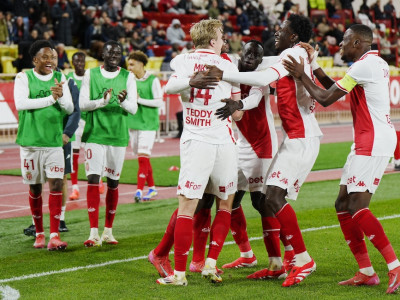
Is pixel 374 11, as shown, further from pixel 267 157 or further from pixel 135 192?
pixel 267 157

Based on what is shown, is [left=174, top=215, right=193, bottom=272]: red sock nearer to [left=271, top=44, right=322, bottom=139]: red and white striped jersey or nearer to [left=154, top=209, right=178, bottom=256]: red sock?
[left=154, top=209, right=178, bottom=256]: red sock

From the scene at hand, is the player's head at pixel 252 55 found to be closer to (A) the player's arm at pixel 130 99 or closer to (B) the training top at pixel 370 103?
(B) the training top at pixel 370 103

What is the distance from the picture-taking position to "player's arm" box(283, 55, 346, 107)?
21.2 feet

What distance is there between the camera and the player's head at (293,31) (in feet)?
22.8

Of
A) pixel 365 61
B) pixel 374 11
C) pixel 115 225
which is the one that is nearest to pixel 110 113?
pixel 115 225

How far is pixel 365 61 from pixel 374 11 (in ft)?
102

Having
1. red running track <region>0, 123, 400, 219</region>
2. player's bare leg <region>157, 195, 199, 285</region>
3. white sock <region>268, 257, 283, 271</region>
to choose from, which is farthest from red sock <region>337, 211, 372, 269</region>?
red running track <region>0, 123, 400, 219</region>

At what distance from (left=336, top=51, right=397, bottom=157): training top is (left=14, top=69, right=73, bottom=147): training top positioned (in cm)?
355

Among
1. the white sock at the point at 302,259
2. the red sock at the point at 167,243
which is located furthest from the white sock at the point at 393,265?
the red sock at the point at 167,243

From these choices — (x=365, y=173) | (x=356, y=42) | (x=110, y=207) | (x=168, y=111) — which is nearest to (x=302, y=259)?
(x=365, y=173)

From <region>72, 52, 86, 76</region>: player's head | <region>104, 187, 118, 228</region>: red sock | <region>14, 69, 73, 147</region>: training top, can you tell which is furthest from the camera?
<region>72, 52, 86, 76</region>: player's head

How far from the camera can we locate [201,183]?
6598 millimetres

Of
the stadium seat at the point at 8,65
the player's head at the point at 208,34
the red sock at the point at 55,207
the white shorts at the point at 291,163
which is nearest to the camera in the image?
the player's head at the point at 208,34

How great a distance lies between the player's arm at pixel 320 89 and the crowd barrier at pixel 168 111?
13903mm
